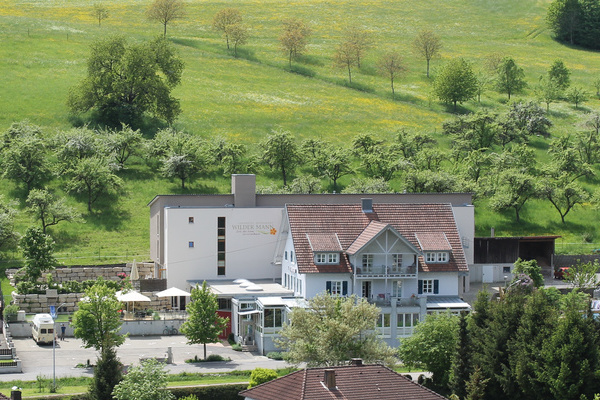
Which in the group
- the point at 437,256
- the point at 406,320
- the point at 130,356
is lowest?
the point at 130,356

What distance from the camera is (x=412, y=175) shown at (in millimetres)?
122562

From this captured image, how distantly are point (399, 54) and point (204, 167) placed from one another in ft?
257

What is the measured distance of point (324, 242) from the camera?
8844 centimetres

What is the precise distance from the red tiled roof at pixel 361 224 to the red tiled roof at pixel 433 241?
0.35 m

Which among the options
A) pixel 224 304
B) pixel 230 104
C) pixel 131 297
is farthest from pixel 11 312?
pixel 230 104

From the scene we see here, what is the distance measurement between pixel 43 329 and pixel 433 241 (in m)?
33.0

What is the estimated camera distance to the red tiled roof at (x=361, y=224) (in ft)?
290

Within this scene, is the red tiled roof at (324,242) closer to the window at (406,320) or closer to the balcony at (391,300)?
the balcony at (391,300)

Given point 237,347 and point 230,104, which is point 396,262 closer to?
point 237,347

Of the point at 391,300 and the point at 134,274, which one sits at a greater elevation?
the point at 134,274

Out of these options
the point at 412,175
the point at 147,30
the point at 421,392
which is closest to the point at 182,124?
the point at 412,175

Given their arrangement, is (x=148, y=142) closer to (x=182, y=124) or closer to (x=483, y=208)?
(x=182, y=124)

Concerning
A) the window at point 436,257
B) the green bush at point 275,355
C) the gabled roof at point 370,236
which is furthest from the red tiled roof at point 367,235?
the green bush at point 275,355

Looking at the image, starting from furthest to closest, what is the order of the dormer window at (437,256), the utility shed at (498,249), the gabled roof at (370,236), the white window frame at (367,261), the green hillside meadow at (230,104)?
1. the green hillside meadow at (230,104)
2. the utility shed at (498,249)
3. the dormer window at (437,256)
4. the white window frame at (367,261)
5. the gabled roof at (370,236)
